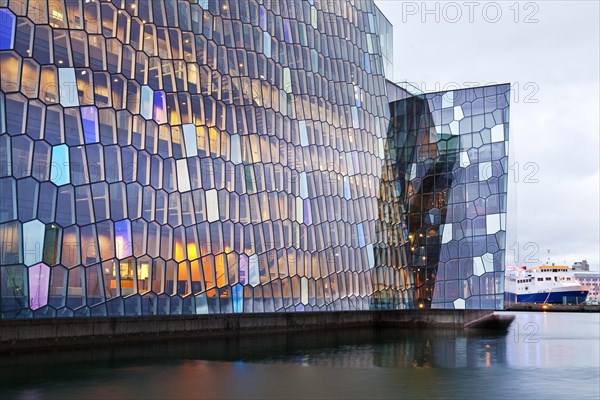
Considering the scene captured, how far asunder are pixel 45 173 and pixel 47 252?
2.41 metres

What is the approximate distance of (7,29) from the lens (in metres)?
19.4

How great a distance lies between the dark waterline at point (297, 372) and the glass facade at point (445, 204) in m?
12.9

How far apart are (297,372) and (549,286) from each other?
9258cm

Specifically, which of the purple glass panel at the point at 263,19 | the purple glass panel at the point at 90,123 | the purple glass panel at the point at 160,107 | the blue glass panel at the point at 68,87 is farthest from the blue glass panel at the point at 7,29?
the purple glass panel at the point at 263,19

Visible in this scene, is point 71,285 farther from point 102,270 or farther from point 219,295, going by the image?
point 219,295

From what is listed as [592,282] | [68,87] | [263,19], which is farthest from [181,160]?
[592,282]

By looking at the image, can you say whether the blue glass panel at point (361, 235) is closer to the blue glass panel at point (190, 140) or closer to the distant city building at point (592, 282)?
the blue glass panel at point (190, 140)

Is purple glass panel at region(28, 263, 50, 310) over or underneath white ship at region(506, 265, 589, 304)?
over

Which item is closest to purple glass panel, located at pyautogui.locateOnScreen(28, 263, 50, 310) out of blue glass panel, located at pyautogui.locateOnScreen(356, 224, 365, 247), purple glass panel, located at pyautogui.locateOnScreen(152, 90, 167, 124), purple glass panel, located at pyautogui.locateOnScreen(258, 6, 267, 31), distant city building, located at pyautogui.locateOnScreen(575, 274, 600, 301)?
purple glass panel, located at pyautogui.locateOnScreen(152, 90, 167, 124)

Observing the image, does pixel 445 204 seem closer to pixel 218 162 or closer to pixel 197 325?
pixel 218 162

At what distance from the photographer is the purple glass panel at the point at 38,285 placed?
750 inches

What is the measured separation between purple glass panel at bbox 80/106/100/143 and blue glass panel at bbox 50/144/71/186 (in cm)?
103

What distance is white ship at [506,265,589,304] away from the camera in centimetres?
9619

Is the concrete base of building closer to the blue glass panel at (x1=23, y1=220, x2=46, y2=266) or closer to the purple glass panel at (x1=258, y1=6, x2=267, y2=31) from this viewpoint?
the blue glass panel at (x1=23, y1=220, x2=46, y2=266)
